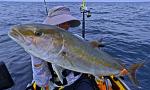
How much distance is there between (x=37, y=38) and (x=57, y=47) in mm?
206

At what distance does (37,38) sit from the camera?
2.54 m

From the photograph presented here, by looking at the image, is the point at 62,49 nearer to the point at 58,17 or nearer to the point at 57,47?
the point at 57,47

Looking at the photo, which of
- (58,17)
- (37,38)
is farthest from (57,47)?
(58,17)

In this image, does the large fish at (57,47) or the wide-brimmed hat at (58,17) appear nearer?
the large fish at (57,47)

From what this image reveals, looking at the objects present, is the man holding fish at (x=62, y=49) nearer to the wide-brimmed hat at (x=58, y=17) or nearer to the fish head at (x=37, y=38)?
the fish head at (x=37, y=38)

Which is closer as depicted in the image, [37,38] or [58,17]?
[37,38]

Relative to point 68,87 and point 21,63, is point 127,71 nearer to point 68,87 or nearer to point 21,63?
point 68,87

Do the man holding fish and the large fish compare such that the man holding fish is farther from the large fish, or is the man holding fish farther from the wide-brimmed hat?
the wide-brimmed hat

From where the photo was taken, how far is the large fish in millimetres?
2484

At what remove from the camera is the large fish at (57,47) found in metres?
2.48

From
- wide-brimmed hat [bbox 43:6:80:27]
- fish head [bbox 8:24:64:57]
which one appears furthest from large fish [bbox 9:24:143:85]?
wide-brimmed hat [bbox 43:6:80:27]

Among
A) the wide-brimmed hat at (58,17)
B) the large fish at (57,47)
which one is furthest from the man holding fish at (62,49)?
the wide-brimmed hat at (58,17)

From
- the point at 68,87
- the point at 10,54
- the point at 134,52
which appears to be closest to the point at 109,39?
the point at 134,52

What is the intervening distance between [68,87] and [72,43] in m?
2.05
